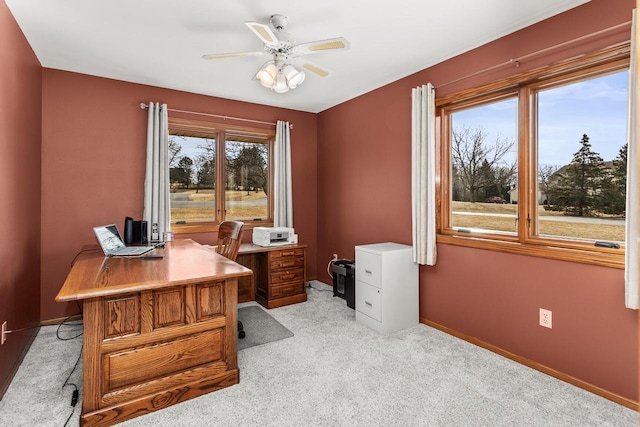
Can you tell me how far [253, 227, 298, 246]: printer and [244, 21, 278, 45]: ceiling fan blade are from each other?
225cm

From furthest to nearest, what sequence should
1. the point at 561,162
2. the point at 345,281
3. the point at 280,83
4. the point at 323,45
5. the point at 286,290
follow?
the point at 286,290
the point at 345,281
the point at 280,83
the point at 561,162
the point at 323,45

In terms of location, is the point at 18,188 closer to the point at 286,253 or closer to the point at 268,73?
the point at 268,73

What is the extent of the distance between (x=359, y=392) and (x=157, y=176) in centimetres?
296

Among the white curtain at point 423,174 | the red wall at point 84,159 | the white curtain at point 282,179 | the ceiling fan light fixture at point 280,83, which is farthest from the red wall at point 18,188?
the white curtain at point 423,174

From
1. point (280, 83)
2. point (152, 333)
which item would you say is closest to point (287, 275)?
point (152, 333)

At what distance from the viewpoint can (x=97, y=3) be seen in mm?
2174

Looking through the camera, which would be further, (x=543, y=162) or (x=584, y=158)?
(x=543, y=162)

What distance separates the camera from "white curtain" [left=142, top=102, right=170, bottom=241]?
352 centimetres

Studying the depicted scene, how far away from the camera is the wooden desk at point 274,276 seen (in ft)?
12.3

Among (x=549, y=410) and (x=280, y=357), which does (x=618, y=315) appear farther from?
(x=280, y=357)

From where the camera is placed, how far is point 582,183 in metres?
2.28

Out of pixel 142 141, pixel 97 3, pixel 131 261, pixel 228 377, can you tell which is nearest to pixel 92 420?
pixel 228 377

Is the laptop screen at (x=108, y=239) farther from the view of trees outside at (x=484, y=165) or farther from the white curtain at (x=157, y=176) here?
the view of trees outside at (x=484, y=165)

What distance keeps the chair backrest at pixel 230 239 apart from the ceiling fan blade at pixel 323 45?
57.2 inches
